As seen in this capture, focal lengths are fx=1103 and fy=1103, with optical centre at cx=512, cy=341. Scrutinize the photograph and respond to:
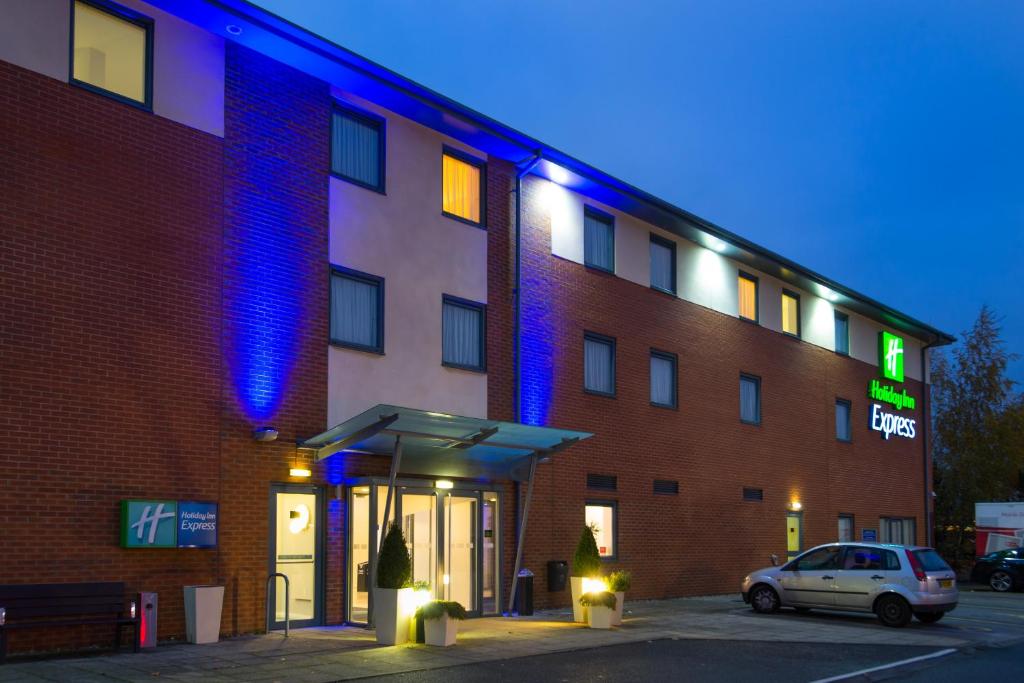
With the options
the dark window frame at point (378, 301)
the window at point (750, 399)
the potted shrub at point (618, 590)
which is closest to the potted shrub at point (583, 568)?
the potted shrub at point (618, 590)

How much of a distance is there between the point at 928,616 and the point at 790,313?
1257cm

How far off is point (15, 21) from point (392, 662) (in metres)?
8.86

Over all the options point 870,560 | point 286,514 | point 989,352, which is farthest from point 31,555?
point 989,352

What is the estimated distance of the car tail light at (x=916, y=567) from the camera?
61.5 feet

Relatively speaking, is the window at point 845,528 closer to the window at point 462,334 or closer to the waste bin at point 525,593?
the waste bin at point 525,593

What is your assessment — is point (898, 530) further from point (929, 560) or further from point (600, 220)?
point (600, 220)

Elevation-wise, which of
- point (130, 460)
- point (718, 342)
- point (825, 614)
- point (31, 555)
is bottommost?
point (825, 614)

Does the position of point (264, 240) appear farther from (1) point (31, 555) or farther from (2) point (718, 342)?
(2) point (718, 342)

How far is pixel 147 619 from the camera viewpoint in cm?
1350

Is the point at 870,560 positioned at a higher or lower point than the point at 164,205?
lower

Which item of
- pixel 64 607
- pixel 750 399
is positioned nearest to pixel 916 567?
pixel 750 399

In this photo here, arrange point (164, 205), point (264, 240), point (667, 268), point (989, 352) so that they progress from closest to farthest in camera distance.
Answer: point (164, 205), point (264, 240), point (667, 268), point (989, 352)

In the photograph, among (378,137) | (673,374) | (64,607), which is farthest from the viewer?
(673,374)

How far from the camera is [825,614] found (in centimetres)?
2127
